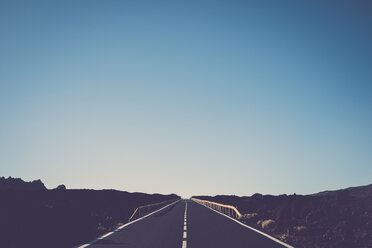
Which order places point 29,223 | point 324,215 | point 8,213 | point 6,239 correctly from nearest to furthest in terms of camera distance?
point 6,239 < point 29,223 < point 8,213 < point 324,215

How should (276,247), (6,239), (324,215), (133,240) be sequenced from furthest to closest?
(324,215) → (6,239) → (133,240) → (276,247)

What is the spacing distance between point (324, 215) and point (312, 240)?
1267 cm

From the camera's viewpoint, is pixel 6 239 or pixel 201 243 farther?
pixel 6 239

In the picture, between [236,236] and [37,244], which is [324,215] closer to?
[236,236]

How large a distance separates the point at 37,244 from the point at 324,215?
2012 centimetres

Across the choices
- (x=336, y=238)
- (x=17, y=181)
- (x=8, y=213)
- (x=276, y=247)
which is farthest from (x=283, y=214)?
(x=17, y=181)

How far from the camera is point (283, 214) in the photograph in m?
26.0

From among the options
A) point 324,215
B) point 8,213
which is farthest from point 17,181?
point 324,215

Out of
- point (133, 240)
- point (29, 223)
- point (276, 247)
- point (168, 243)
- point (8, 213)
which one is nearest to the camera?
point (276, 247)

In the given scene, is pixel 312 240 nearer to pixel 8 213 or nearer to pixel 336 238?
pixel 336 238

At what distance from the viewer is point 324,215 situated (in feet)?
80.5

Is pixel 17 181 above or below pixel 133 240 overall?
above

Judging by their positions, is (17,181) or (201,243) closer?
(201,243)

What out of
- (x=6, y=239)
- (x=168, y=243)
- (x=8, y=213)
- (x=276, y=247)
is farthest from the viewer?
(x=8, y=213)
